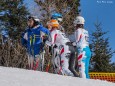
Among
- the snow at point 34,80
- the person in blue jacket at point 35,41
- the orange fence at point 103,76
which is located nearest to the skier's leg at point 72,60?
the person in blue jacket at point 35,41

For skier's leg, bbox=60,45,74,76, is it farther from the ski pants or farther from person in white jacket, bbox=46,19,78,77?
the ski pants

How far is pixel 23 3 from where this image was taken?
117ft

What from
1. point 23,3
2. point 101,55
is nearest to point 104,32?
point 101,55

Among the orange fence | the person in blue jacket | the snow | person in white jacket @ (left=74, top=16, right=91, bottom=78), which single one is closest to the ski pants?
person in white jacket @ (left=74, top=16, right=91, bottom=78)

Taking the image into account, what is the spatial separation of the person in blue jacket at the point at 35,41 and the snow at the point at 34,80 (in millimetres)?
2489

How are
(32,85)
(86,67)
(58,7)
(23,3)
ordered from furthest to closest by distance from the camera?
1. (58,7)
2. (23,3)
3. (86,67)
4. (32,85)

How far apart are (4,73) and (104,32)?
23.6m

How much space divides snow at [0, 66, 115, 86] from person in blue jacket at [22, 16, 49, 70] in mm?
2489

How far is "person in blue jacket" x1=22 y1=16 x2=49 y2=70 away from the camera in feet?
37.8

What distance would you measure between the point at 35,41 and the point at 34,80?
363 cm

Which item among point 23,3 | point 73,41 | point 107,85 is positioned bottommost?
point 107,85

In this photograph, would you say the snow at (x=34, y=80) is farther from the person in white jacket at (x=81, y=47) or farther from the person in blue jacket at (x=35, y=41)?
the person in blue jacket at (x=35, y=41)

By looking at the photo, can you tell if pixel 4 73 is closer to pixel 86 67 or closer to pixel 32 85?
pixel 32 85

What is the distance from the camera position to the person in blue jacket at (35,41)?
1153cm
